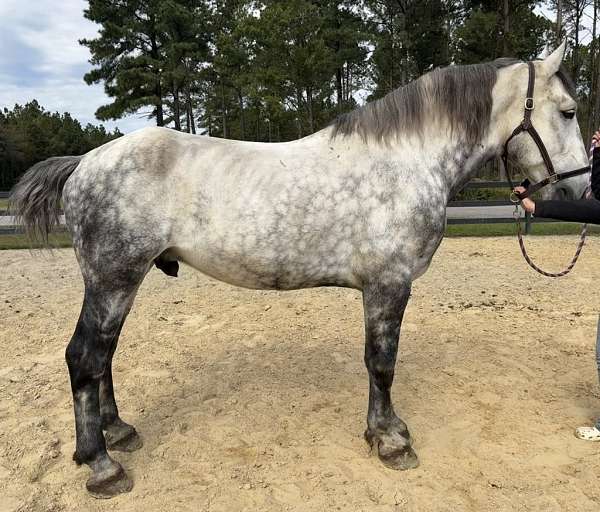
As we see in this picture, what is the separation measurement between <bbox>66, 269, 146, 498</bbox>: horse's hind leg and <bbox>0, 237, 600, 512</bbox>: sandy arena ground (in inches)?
4.7

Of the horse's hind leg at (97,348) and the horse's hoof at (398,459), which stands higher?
the horse's hind leg at (97,348)

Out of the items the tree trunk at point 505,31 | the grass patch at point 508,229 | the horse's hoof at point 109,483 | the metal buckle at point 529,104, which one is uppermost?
the tree trunk at point 505,31

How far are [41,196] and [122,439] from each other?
65.0 inches

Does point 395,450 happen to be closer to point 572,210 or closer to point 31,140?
point 572,210

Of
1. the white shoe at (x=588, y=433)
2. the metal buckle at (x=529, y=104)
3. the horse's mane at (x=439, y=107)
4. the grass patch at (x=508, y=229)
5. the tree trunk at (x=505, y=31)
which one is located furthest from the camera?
the tree trunk at (x=505, y=31)

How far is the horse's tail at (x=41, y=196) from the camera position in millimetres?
2729

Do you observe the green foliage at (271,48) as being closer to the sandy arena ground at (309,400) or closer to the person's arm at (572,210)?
the sandy arena ground at (309,400)

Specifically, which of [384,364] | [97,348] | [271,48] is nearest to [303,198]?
[384,364]

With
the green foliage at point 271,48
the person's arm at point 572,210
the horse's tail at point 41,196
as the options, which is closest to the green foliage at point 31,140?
the green foliage at point 271,48

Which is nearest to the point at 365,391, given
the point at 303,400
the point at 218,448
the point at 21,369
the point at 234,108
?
the point at 303,400

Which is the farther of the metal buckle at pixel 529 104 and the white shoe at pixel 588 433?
the white shoe at pixel 588 433

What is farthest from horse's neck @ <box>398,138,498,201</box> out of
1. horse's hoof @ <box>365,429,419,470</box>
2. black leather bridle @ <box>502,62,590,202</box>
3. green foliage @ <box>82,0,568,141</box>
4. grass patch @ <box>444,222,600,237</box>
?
green foliage @ <box>82,0,568,141</box>

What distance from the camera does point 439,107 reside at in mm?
2674

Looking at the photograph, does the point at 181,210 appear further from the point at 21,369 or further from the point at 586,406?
the point at 586,406
